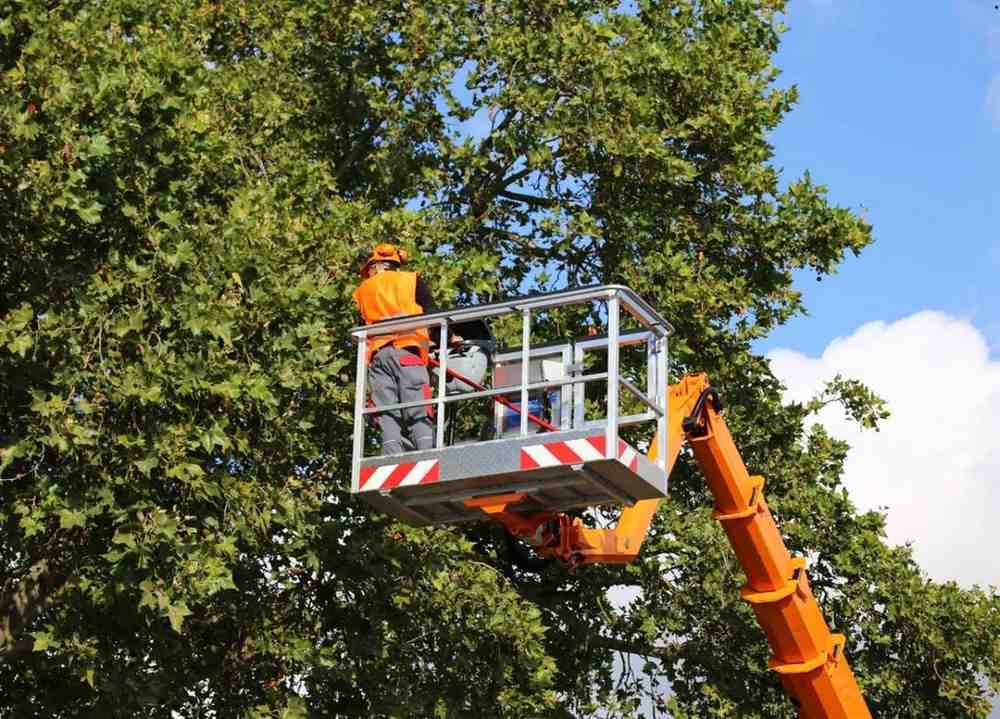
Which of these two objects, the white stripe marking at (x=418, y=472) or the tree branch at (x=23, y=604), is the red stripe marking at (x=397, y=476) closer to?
the white stripe marking at (x=418, y=472)

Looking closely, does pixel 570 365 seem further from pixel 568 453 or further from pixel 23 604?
pixel 23 604

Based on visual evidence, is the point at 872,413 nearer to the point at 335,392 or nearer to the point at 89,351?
the point at 335,392

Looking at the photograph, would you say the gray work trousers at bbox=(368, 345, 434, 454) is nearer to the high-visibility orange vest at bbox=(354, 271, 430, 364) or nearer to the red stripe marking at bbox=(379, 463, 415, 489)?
the high-visibility orange vest at bbox=(354, 271, 430, 364)

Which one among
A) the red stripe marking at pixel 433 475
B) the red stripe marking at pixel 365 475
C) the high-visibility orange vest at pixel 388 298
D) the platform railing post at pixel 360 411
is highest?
the high-visibility orange vest at pixel 388 298

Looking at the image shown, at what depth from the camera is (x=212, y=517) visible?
53.6ft

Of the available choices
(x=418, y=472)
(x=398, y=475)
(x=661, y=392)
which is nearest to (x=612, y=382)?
(x=661, y=392)

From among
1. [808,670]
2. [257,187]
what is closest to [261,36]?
[257,187]

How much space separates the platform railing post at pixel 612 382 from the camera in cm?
1268

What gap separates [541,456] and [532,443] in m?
0.14

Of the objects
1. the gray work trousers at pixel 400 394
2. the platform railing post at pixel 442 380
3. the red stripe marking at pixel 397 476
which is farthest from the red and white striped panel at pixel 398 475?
the gray work trousers at pixel 400 394

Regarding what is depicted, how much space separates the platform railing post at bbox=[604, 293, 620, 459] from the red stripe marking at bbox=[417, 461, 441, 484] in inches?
54.1

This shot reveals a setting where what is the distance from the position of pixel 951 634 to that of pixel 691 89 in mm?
8140

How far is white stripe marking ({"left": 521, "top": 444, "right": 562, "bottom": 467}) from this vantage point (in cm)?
1281

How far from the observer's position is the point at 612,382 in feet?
42.2
